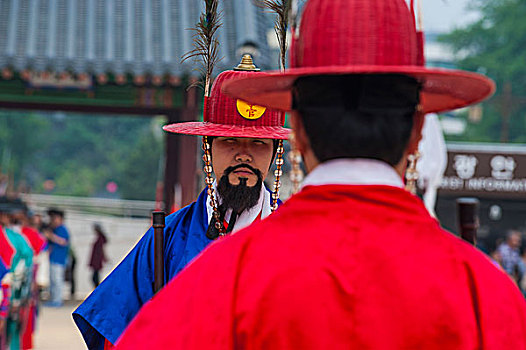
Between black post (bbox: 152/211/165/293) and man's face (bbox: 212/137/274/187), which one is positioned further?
man's face (bbox: 212/137/274/187)

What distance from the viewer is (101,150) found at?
158ft

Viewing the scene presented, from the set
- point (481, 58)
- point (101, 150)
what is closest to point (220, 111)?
point (481, 58)

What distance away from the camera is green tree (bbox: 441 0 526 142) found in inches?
1227

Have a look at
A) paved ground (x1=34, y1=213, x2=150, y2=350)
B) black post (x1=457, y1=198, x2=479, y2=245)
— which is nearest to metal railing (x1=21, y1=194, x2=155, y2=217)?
paved ground (x1=34, y1=213, x2=150, y2=350)

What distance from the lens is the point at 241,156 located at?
3.34 m

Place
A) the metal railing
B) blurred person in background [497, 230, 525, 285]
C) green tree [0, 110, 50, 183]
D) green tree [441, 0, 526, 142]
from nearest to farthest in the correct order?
blurred person in background [497, 230, 525, 285], green tree [441, 0, 526, 142], the metal railing, green tree [0, 110, 50, 183]

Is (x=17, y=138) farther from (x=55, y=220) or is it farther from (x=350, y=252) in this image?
(x=350, y=252)

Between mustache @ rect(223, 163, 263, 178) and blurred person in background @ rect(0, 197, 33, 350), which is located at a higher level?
mustache @ rect(223, 163, 263, 178)

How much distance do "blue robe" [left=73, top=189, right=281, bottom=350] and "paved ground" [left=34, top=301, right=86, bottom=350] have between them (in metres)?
7.48

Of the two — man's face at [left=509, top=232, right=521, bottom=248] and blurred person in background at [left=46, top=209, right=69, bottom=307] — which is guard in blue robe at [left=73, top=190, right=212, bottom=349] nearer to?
man's face at [left=509, top=232, right=521, bottom=248]

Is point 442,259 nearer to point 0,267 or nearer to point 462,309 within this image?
point 462,309

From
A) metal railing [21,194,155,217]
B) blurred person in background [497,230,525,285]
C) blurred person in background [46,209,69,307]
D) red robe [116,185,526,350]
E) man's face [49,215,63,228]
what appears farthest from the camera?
metal railing [21,194,155,217]

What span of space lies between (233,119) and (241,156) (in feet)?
0.50

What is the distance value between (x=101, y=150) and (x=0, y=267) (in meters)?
41.1
